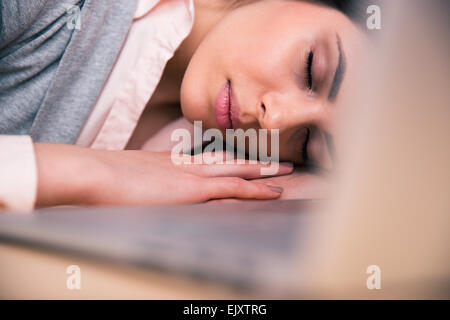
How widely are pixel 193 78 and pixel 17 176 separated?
453 mm

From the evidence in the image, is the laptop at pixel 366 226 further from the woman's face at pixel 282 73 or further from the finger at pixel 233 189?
the woman's face at pixel 282 73

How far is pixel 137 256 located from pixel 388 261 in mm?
132

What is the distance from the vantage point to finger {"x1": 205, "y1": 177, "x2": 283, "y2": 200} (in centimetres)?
56

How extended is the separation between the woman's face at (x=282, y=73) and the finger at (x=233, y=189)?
13 centimetres

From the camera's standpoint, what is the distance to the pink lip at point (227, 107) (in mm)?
715

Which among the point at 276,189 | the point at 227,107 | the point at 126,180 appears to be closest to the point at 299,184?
the point at 276,189

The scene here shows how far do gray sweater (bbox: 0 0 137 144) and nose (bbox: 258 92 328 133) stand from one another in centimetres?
34

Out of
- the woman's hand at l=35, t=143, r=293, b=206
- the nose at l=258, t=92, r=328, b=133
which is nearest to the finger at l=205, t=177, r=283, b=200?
the woman's hand at l=35, t=143, r=293, b=206

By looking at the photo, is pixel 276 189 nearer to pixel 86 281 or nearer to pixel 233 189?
pixel 233 189

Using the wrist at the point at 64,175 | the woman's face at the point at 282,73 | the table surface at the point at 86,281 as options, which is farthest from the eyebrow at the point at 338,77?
the table surface at the point at 86,281

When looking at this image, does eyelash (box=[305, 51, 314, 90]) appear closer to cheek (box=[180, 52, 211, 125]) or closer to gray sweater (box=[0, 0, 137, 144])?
cheek (box=[180, 52, 211, 125])
